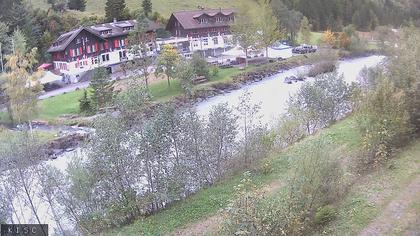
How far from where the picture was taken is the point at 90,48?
53.0 m

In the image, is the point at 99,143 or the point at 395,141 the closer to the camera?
the point at 99,143

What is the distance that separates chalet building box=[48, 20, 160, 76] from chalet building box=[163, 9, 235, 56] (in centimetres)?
437

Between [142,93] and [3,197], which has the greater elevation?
[142,93]

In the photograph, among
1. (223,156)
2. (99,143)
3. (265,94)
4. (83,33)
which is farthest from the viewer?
(83,33)

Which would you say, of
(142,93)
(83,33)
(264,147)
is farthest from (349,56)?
(142,93)

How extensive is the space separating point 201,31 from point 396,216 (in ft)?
161

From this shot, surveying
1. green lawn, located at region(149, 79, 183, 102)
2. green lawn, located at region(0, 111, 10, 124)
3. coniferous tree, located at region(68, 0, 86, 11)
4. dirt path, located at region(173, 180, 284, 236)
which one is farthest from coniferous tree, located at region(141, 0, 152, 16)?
dirt path, located at region(173, 180, 284, 236)

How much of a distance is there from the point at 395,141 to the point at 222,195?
687cm

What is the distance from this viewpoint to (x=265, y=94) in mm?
43406

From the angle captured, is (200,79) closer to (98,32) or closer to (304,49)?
(98,32)

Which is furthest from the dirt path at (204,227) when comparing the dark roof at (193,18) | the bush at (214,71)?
the dark roof at (193,18)

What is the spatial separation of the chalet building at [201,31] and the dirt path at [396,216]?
45346 mm

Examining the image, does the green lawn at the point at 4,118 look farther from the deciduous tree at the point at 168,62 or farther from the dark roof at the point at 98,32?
the deciduous tree at the point at 168,62

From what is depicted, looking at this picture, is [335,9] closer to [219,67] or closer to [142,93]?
[219,67]
